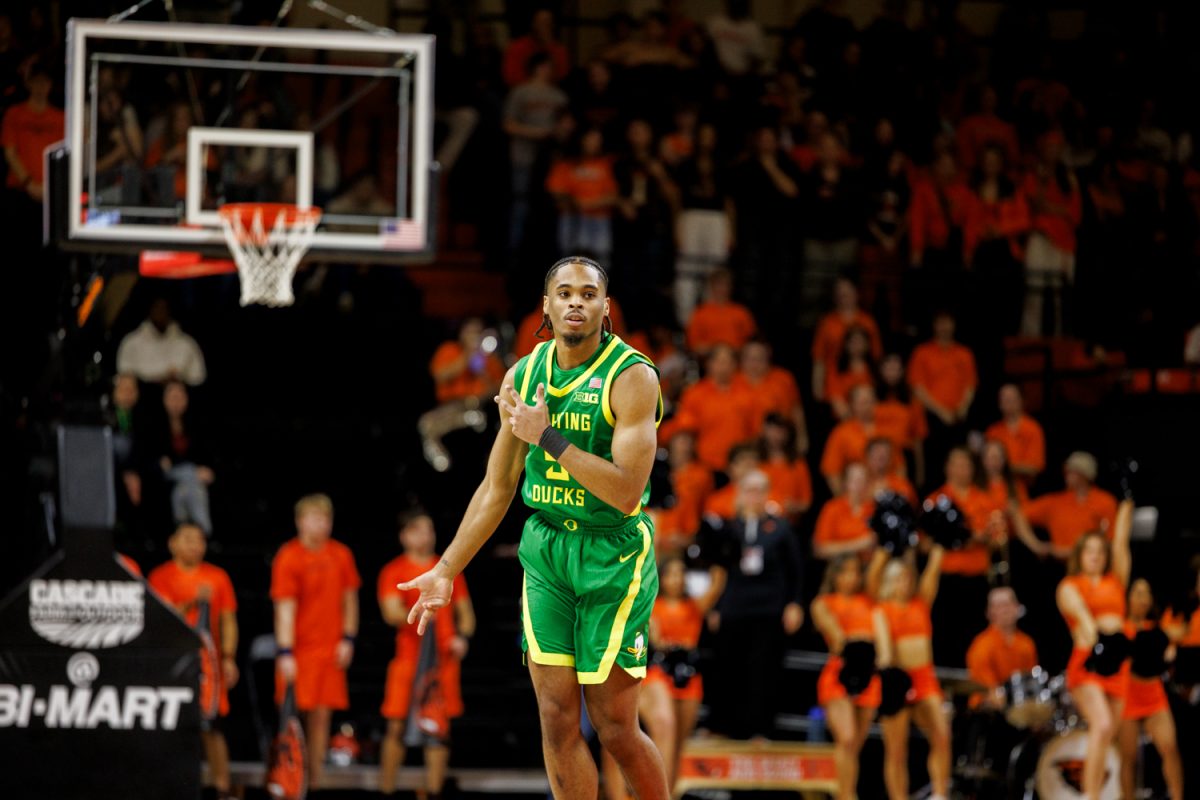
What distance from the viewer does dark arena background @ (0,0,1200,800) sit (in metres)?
11.1

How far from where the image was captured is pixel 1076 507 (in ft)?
47.2

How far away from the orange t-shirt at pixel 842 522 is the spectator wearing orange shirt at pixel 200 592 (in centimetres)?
436

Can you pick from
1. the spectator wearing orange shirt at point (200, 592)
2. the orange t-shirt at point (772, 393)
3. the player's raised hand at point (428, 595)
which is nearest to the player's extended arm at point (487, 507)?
the player's raised hand at point (428, 595)

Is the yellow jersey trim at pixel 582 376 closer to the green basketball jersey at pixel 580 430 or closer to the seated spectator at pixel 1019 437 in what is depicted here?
the green basketball jersey at pixel 580 430

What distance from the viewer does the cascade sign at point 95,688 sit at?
32.8ft

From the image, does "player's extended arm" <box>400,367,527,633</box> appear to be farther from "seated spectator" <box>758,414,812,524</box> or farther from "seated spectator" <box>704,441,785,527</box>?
"seated spectator" <box>758,414,812,524</box>

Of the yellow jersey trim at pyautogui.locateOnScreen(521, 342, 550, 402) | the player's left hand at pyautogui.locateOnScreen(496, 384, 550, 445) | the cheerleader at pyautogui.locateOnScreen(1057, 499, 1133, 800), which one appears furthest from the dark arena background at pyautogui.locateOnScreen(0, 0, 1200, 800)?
the player's left hand at pyautogui.locateOnScreen(496, 384, 550, 445)

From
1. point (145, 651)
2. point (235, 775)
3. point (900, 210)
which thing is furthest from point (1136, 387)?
point (145, 651)

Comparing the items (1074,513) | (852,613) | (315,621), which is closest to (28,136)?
(315,621)

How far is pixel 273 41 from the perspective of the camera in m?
11.0

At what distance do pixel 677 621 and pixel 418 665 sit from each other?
5.82 feet

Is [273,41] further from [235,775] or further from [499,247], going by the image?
[499,247]

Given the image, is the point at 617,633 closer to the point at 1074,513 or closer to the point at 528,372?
the point at 528,372

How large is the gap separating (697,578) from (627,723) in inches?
260
